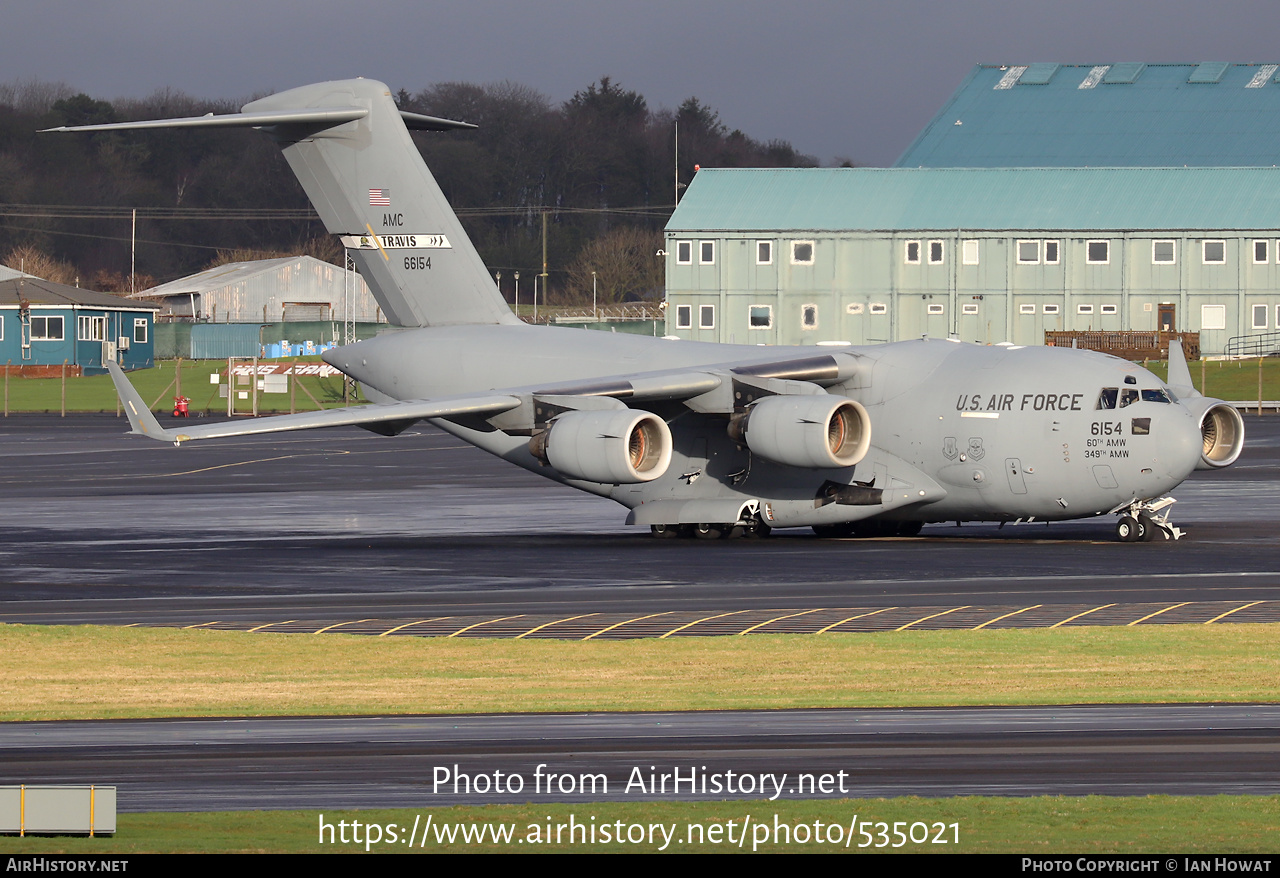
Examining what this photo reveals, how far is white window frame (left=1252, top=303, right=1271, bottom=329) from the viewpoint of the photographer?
271 ft

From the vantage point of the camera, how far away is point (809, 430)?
2883cm

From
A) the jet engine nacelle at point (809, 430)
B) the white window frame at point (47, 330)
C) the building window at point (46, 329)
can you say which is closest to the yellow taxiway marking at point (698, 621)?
the jet engine nacelle at point (809, 430)

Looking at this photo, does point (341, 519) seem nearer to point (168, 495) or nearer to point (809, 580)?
point (168, 495)

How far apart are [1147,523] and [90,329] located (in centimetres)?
8191

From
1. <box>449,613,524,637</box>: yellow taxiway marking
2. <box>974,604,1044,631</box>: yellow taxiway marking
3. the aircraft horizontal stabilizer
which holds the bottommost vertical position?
<box>449,613,524,637</box>: yellow taxiway marking

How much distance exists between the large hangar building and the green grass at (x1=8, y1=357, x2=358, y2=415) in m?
18.3

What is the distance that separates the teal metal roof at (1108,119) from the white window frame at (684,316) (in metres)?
16.3

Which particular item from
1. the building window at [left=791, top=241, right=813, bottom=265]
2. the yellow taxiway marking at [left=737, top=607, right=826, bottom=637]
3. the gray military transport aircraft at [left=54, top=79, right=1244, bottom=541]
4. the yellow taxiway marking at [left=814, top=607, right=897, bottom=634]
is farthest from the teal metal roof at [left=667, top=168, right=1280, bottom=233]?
the yellow taxiway marking at [left=737, top=607, right=826, bottom=637]

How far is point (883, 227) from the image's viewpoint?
8312 cm

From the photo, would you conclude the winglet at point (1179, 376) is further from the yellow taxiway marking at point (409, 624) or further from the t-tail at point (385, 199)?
the yellow taxiway marking at point (409, 624)

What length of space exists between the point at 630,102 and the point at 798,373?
16184 centimetres

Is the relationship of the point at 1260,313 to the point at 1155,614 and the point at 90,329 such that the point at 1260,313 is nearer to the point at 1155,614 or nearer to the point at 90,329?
Answer: the point at 90,329

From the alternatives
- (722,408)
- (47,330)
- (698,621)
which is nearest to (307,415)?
(722,408)

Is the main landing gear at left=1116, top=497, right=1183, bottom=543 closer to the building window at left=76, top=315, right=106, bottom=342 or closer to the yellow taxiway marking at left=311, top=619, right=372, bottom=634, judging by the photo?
the yellow taxiway marking at left=311, top=619, right=372, bottom=634
